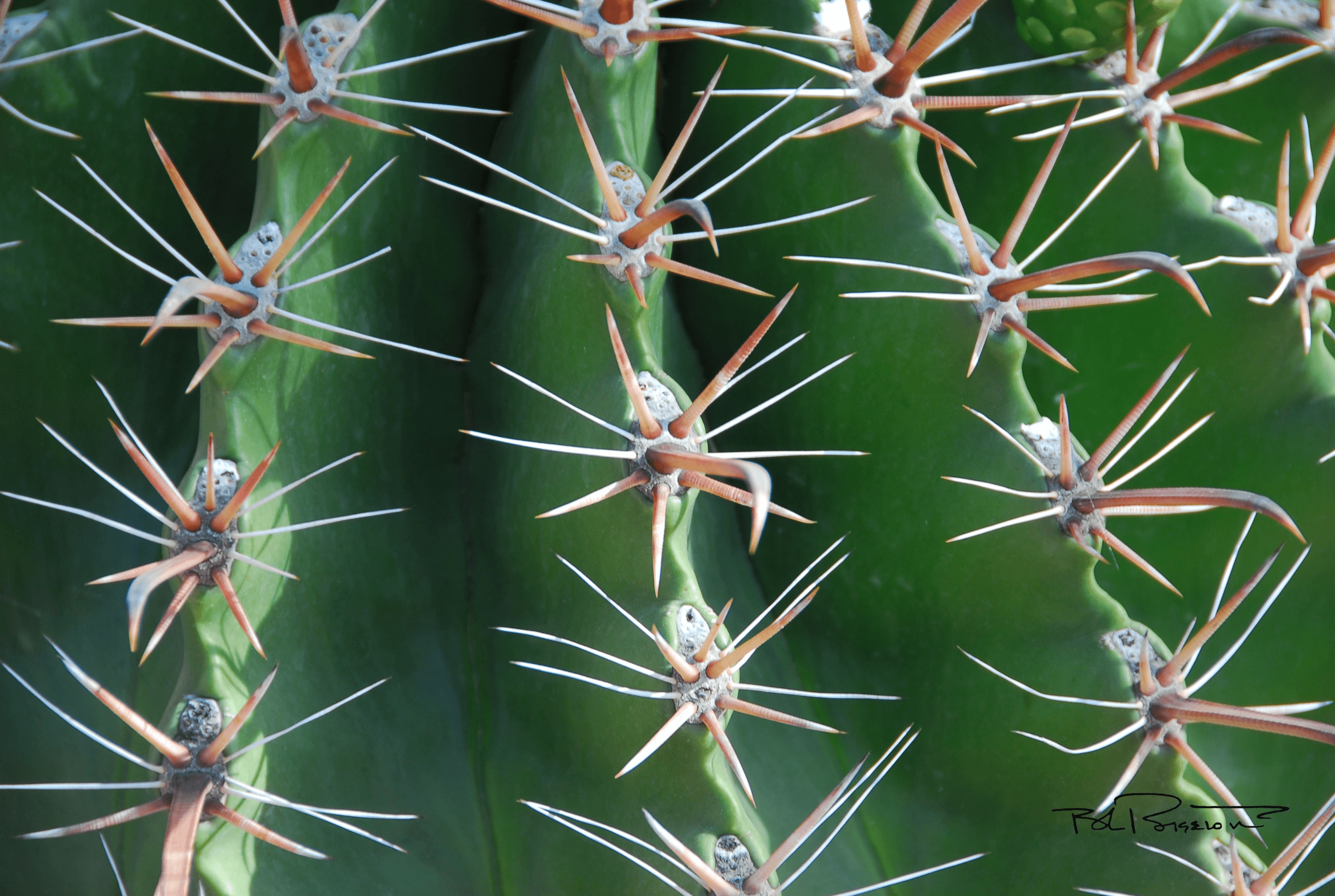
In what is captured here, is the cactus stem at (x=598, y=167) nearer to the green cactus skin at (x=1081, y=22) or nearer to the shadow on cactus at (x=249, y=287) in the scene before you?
the shadow on cactus at (x=249, y=287)

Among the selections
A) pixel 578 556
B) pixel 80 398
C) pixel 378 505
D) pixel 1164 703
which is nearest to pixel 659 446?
pixel 578 556

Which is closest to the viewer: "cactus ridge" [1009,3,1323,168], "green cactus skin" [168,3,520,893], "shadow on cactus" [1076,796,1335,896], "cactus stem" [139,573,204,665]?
"cactus stem" [139,573,204,665]

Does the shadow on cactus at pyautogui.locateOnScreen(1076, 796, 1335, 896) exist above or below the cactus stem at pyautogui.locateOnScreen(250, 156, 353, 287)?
below

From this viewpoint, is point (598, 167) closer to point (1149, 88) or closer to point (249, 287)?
point (249, 287)

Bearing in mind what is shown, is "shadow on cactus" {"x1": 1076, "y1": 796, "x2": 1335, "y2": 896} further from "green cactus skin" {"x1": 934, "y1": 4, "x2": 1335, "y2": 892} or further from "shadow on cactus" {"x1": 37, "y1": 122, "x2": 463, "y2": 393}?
"shadow on cactus" {"x1": 37, "y1": 122, "x2": 463, "y2": 393}

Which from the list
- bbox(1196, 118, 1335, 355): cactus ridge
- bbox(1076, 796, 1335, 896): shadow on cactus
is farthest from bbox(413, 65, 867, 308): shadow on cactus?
bbox(1076, 796, 1335, 896): shadow on cactus

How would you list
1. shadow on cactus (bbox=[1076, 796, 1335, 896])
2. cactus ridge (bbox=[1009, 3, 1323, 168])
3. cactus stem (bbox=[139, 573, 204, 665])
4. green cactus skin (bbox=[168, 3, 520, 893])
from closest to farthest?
cactus stem (bbox=[139, 573, 204, 665]) → green cactus skin (bbox=[168, 3, 520, 893]) → shadow on cactus (bbox=[1076, 796, 1335, 896]) → cactus ridge (bbox=[1009, 3, 1323, 168])

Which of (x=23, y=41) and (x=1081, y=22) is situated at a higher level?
(x=1081, y=22)
